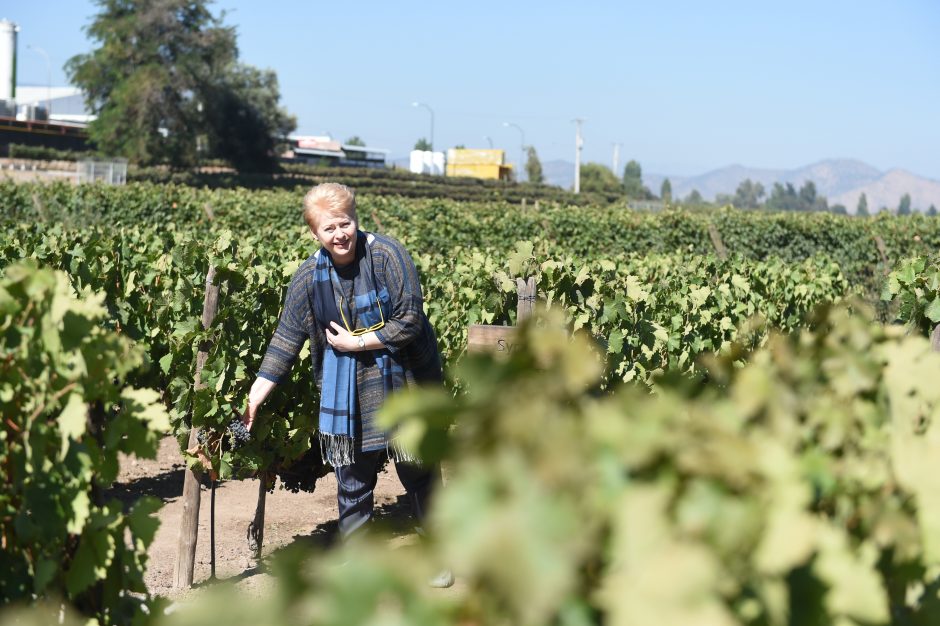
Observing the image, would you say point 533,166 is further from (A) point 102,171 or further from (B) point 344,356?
(B) point 344,356

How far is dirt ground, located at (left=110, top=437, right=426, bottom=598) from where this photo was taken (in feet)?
19.4

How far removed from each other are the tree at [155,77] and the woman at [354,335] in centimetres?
5494

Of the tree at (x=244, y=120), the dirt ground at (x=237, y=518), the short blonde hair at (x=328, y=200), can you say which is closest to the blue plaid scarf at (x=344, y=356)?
the short blonde hair at (x=328, y=200)

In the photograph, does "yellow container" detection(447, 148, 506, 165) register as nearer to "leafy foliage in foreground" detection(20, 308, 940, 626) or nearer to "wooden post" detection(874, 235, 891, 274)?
"wooden post" detection(874, 235, 891, 274)

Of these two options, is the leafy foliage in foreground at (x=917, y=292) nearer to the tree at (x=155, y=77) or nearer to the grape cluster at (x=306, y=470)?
the grape cluster at (x=306, y=470)

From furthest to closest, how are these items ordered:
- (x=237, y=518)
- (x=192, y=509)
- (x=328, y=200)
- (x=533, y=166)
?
1. (x=533, y=166)
2. (x=237, y=518)
3. (x=192, y=509)
4. (x=328, y=200)

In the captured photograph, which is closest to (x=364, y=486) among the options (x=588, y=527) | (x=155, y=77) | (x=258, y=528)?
(x=258, y=528)

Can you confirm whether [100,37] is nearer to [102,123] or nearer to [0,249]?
[102,123]

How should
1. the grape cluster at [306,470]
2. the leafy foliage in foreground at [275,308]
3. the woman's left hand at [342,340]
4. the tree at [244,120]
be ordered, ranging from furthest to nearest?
the tree at [244,120] < the grape cluster at [306,470] < the leafy foliage in foreground at [275,308] < the woman's left hand at [342,340]

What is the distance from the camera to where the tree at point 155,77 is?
187ft

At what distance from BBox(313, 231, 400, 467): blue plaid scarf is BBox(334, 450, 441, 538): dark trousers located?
103 mm

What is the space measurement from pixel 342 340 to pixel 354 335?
5cm

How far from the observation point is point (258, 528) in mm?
5980

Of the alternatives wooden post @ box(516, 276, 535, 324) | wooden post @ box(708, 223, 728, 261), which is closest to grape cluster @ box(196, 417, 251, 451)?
wooden post @ box(516, 276, 535, 324)
